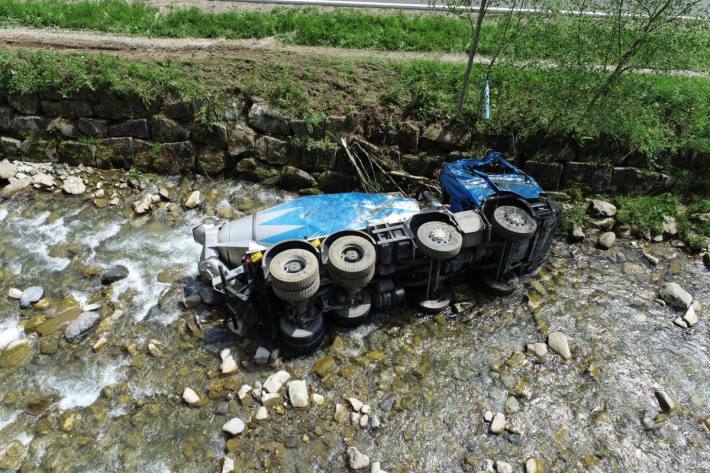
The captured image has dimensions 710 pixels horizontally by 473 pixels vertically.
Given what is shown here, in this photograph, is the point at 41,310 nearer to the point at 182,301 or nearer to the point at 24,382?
the point at 24,382

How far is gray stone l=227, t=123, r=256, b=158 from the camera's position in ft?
32.1

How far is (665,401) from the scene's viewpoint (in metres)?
5.93

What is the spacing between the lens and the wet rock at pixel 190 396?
5.87 m

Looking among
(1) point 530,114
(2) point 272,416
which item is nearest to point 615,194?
(1) point 530,114

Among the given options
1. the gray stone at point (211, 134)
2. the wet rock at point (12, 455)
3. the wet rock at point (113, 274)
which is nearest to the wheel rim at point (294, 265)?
the wet rock at point (113, 274)

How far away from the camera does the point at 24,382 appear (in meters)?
6.09

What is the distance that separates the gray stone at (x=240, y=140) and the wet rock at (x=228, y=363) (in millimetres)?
4881

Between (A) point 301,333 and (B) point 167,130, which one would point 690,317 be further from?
(B) point 167,130

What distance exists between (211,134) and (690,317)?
9419 mm

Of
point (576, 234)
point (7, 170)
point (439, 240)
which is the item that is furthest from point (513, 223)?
point (7, 170)

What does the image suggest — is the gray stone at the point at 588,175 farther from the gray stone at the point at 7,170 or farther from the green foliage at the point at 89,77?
the gray stone at the point at 7,170

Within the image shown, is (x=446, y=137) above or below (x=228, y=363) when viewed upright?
A: above

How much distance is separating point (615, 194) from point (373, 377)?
6.83m

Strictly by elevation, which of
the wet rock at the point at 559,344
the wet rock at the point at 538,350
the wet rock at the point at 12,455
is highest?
the wet rock at the point at 559,344
